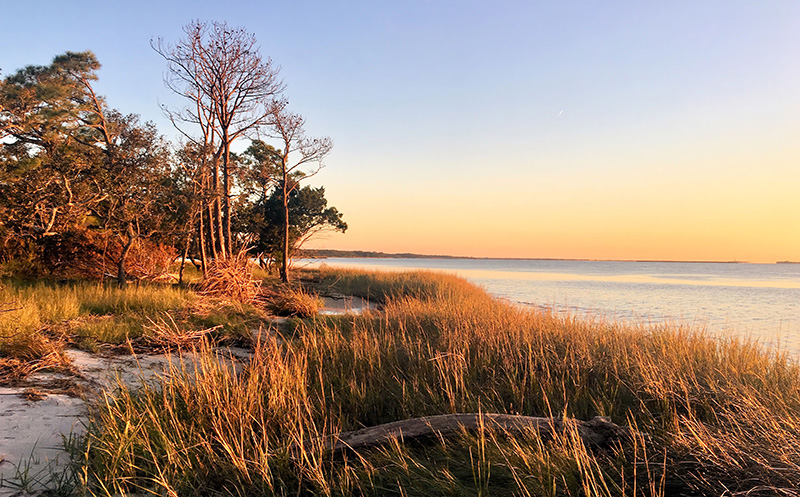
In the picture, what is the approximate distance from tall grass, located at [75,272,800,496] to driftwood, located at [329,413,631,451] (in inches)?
3.6

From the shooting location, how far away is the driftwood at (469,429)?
11.1ft

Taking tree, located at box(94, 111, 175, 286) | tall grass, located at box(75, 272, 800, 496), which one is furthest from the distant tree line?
tall grass, located at box(75, 272, 800, 496)

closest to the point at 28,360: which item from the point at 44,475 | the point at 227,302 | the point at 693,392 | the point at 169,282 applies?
the point at 44,475

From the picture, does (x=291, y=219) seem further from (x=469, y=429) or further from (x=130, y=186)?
(x=469, y=429)

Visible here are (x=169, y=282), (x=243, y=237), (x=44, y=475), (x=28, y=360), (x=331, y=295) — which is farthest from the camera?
(x=243, y=237)

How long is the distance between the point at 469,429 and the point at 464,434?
23cm

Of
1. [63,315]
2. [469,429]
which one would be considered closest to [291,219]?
[63,315]

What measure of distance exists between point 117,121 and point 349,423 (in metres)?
16.1

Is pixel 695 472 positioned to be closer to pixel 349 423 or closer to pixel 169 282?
pixel 349 423

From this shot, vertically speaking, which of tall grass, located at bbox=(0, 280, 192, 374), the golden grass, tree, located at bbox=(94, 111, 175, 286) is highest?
tree, located at bbox=(94, 111, 175, 286)

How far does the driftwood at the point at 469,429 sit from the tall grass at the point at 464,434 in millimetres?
92

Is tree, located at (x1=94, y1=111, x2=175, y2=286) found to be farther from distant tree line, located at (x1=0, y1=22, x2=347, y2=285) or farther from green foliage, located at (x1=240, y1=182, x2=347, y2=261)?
green foliage, located at (x1=240, y1=182, x2=347, y2=261)

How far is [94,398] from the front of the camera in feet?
15.5

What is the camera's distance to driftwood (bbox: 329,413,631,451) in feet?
11.1
